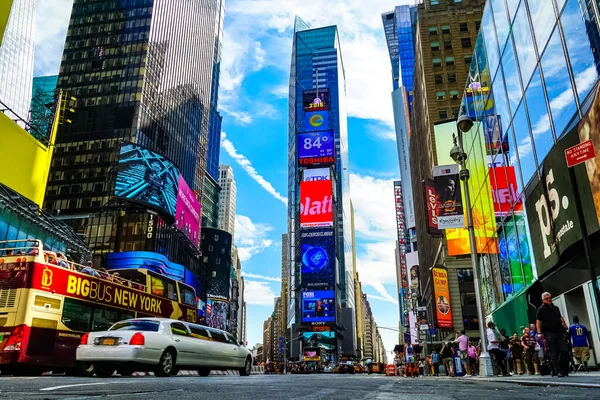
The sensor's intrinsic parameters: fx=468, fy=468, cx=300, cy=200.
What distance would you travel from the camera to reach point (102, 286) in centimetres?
1577

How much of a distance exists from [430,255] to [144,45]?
72.5 m

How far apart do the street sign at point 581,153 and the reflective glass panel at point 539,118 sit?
700cm

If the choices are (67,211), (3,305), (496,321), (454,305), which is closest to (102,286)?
(3,305)

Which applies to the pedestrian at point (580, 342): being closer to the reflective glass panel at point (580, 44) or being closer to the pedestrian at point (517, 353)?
the pedestrian at point (517, 353)

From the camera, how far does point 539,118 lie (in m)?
15.9

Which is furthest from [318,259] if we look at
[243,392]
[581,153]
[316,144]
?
[243,392]

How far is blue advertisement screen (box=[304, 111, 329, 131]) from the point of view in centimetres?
13838

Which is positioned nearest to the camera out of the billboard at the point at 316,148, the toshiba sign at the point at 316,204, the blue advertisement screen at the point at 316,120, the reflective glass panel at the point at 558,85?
the reflective glass panel at the point at 558,85

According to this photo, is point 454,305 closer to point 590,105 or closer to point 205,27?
point 590,105

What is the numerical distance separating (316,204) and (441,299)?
7713 cm

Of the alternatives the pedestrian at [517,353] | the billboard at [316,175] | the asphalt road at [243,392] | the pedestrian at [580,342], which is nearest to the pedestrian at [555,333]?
the asphalt road at [243,392]

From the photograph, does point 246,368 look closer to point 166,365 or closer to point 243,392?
point 166,365

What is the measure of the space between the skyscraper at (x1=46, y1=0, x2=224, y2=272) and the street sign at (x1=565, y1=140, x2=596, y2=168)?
2528 inches

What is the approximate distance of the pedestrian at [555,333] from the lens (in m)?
10.1
